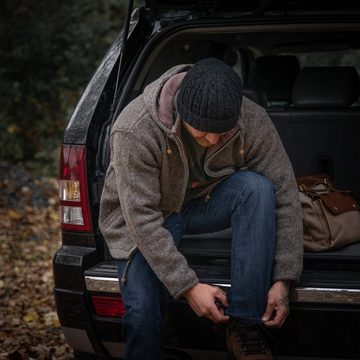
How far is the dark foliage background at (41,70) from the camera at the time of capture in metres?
9.17

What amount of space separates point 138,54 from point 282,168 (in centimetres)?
85

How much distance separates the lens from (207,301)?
257 cm

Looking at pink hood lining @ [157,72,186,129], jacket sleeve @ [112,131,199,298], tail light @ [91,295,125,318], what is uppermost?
pink hood lining @ [157,72,186,129]

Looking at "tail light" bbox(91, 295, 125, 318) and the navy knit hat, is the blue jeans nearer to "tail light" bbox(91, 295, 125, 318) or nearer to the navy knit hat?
"tail light" bbox(91, 295, 125, 318)

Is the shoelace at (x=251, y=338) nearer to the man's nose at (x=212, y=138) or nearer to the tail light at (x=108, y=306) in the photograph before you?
the tail light at (x=108, y=306)

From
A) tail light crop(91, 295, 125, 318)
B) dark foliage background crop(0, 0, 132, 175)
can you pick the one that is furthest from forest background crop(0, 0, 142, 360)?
tail light crop(91, 295, 125, 318)

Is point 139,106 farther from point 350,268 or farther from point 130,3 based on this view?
point 350,268

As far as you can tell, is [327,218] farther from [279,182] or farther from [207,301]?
[207,301]

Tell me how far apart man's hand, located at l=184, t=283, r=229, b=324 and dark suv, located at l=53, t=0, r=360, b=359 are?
0.24 feet

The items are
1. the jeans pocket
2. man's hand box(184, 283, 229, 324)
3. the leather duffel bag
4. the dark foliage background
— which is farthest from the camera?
the dark foliage background

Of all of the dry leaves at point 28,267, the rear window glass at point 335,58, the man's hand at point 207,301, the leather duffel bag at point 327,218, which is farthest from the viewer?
the rear window glass at point 335,58

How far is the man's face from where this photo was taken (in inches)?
102

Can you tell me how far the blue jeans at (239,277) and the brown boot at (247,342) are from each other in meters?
0.04

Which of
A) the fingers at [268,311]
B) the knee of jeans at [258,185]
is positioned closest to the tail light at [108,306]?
the fingers at [268,311]
